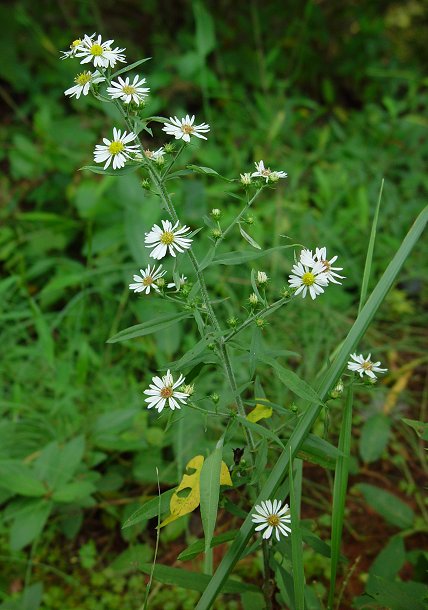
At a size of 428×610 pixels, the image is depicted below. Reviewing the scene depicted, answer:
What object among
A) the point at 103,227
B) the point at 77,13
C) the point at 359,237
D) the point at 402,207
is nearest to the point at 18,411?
the point at 103,227

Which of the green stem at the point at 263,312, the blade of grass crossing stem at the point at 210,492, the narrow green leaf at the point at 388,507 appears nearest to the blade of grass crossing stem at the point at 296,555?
the blade of grass crossing stem at the point at 210,492

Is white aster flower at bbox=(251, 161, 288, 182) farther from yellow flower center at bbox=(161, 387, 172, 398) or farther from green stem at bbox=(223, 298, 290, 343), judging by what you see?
yellow flower center at bbox=(161, 387, 172, 398)

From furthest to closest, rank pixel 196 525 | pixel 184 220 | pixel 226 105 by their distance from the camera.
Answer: pixel 226 105 → pixel 184 220 → pixel 196 525

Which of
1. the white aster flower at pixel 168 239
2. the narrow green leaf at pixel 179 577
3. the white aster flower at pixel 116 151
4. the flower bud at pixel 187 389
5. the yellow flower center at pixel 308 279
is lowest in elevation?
the narrow green leaf at pixel 179 577

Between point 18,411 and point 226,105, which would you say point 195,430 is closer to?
point 18,411

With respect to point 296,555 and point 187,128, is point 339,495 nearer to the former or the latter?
point 296,555

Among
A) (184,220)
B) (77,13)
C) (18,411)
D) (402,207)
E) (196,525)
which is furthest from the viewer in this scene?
(77,13)

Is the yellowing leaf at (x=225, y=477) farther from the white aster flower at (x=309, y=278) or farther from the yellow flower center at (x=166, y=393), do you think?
the white aster flower at (x=309, y=278)
